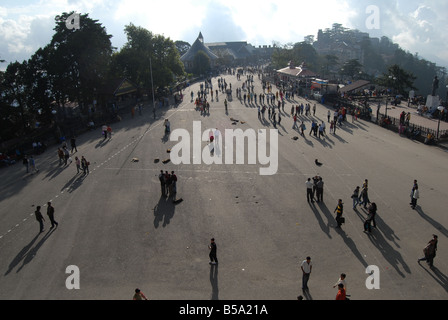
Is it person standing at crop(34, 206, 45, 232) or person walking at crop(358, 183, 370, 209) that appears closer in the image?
person standing at crop(34, 206, 45, 232)

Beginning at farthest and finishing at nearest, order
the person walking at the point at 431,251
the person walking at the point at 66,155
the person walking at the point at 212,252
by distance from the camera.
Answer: the person walking at the point at 66,155
the person walking at the point at 212,252
the person walking at the point at 431,251

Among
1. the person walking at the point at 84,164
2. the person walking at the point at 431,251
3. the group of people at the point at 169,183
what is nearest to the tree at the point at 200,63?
the person walking at the point at 84,164

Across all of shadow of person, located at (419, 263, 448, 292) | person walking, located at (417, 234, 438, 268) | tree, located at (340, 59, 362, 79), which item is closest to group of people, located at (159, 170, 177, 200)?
person walking, located at (417, 234, 438, 268)

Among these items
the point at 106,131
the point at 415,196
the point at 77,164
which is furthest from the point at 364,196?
the point at 106,131

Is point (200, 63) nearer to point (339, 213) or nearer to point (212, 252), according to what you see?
point (339, 213)

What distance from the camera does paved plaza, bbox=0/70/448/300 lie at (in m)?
10.6

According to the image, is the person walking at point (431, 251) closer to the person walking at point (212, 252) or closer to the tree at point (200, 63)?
the person walking at point (212, 252)

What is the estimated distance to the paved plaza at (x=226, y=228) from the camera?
10.6 metres

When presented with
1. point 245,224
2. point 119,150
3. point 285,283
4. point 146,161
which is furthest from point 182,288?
point 119,150

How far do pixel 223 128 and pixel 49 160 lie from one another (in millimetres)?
14509

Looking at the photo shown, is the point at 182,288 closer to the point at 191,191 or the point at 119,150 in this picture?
the point at 191,191

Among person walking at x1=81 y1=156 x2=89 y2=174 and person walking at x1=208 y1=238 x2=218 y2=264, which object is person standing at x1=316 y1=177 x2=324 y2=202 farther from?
person walking at x1=81 y1=156 x2=89 y2=174

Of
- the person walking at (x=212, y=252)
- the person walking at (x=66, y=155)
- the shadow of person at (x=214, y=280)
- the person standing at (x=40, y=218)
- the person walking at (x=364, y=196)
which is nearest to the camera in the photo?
the shadow of person at (x=214, y=280)

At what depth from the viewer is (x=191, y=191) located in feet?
57.9
